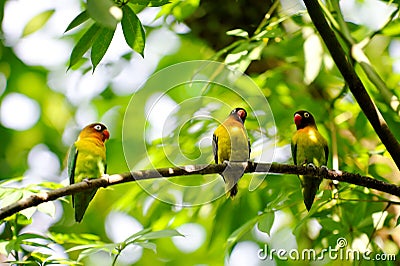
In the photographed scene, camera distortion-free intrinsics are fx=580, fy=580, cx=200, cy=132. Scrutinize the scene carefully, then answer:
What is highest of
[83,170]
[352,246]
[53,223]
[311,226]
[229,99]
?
[83,170]

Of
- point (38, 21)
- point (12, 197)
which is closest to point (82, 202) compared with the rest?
point (12, 197)

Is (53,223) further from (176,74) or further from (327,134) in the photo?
(176,74)

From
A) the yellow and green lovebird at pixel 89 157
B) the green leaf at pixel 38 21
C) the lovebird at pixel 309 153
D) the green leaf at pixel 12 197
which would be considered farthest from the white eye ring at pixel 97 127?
the green leaf at pixel 38 21

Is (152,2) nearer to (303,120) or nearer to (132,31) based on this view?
(132,31)

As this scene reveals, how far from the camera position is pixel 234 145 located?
0.91 metres

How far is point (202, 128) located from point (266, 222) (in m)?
0.42

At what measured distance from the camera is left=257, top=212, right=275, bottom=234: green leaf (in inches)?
48.3

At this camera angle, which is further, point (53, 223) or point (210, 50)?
point (53, 223)

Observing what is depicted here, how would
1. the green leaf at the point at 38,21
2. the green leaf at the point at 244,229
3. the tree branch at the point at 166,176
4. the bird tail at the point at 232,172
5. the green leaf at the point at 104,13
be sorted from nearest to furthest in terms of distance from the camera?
the green leaf at the point at 104,13, the tree branch at the point at 166,176, the bird tail at the point at 232,172, the green leaf at the point at 244,229, the green leaf at the point at 38,21

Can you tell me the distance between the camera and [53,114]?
9.48ft

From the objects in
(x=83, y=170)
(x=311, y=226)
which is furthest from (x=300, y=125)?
(x=311, y=226)

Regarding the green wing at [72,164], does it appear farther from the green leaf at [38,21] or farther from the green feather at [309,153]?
the green leaf at [38,21]

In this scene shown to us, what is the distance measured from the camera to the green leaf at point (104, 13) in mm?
676

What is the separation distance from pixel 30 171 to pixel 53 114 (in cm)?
33
